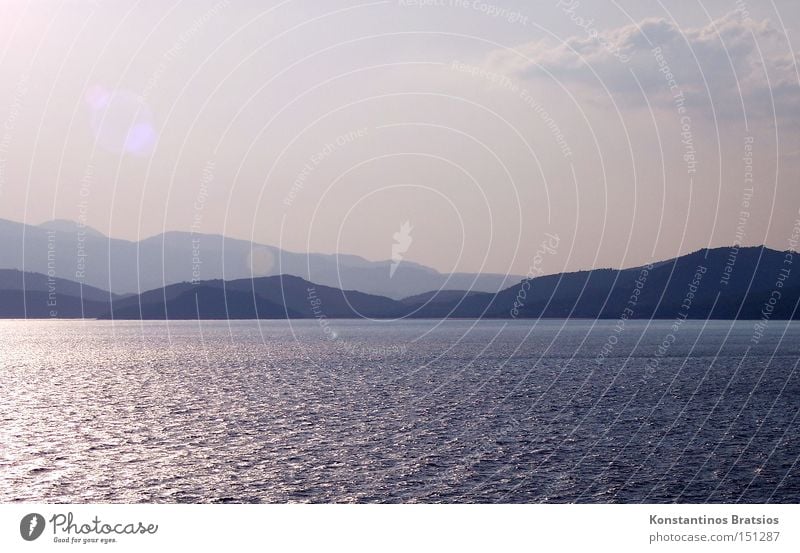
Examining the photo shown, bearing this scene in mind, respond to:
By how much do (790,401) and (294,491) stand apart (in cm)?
10655

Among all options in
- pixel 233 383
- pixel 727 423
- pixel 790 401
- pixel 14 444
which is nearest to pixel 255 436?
pixel 14 444

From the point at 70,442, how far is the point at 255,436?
2163cm

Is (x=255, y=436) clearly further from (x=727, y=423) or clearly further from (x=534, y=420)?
(x=727, y=423)

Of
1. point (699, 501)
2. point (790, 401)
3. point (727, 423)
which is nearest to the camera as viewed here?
point (699, 501)

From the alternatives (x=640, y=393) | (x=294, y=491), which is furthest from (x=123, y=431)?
(x=640, y=393)

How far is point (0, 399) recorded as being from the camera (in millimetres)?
149500

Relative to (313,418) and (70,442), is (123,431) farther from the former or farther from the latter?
(313,418)

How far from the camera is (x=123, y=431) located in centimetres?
10569
